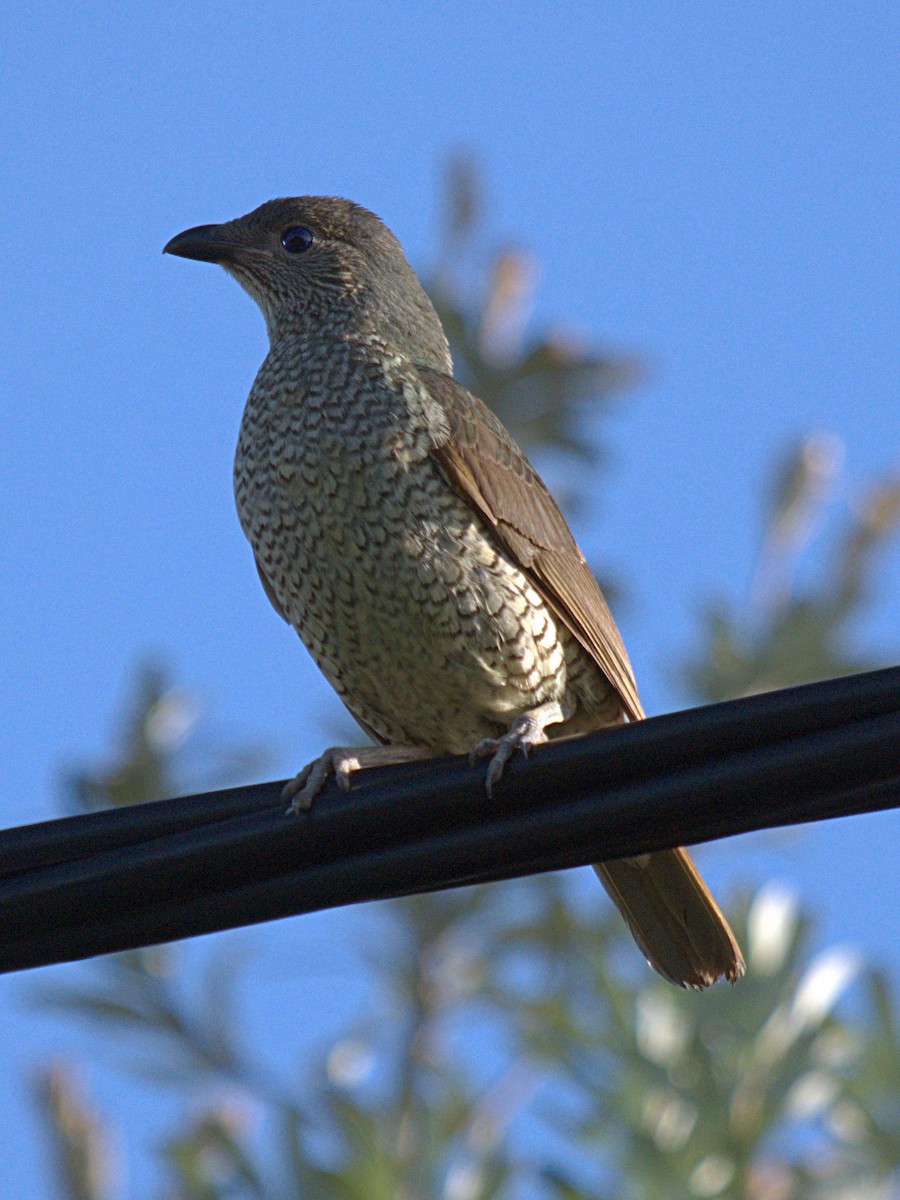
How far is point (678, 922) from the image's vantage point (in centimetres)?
Answer: 401

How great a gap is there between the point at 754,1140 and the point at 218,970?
1983 millimetres

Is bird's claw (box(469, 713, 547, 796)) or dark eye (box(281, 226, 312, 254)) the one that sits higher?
dark eye (box(281, 226, 312, 254))

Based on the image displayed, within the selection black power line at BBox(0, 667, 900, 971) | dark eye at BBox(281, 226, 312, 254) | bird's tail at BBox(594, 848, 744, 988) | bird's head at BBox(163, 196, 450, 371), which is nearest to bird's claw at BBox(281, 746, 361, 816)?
black power line at BBox(0, 667, 900, 971)

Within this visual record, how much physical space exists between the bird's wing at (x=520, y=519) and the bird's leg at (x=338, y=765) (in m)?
0.51

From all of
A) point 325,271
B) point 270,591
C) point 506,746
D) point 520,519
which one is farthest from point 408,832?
point 325,271

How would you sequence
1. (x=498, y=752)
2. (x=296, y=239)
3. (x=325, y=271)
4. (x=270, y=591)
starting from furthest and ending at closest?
(x=296, y=239) < (x=325, y=271) < (x=270, y=591) < (x=498, y=752)

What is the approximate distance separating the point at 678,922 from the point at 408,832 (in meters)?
1.55

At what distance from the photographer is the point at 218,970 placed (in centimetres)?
610

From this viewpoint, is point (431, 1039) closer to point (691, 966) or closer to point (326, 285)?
point (691, 966)

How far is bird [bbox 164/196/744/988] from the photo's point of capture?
4.09 m

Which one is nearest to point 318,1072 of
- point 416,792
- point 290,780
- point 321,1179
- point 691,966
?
point 321,1179

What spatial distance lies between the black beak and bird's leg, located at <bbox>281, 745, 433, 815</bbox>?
1.87m

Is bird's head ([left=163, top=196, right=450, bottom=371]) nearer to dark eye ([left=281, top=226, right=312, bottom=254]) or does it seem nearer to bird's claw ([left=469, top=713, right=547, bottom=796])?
dark eye ([left=281, top=226, right=312, bottom=254])

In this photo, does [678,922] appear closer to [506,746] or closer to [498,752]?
[506,746]
